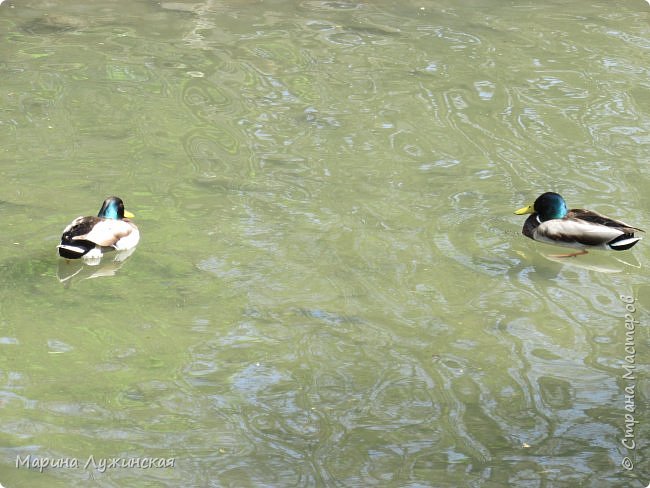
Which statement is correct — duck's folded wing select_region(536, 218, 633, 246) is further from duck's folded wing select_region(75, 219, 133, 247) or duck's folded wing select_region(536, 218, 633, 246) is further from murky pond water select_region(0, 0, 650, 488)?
duck's folded wing select_region(75, 219, 133, 247)

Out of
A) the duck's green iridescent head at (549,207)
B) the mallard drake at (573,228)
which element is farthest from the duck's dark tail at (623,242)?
the duck's green iridescent head at (549,207)

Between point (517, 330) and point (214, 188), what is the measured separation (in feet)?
11.3

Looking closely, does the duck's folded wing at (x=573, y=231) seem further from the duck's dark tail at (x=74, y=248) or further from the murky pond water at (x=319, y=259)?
the duck's dark tail at (x=74, y=248)

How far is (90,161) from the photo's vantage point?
397 inches

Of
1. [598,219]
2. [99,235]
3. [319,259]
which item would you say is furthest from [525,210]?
[99,235]

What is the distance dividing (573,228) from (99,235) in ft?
12.6

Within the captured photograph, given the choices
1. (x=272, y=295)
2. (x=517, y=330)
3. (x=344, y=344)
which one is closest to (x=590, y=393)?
(x=517, y=330)

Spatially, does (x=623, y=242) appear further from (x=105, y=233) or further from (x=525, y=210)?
(x=105, y=233)

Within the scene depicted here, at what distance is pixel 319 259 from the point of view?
8281mm

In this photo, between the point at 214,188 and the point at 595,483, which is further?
the point at 214,188

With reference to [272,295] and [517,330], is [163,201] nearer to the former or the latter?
[272,295]

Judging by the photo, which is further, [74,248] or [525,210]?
[525,210]

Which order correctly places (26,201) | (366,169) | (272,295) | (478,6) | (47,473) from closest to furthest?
1. (47,473)
2. (272,295)
3. (26,201)
4. (366,169)
5. (478,6)

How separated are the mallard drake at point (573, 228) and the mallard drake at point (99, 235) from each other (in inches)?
130
